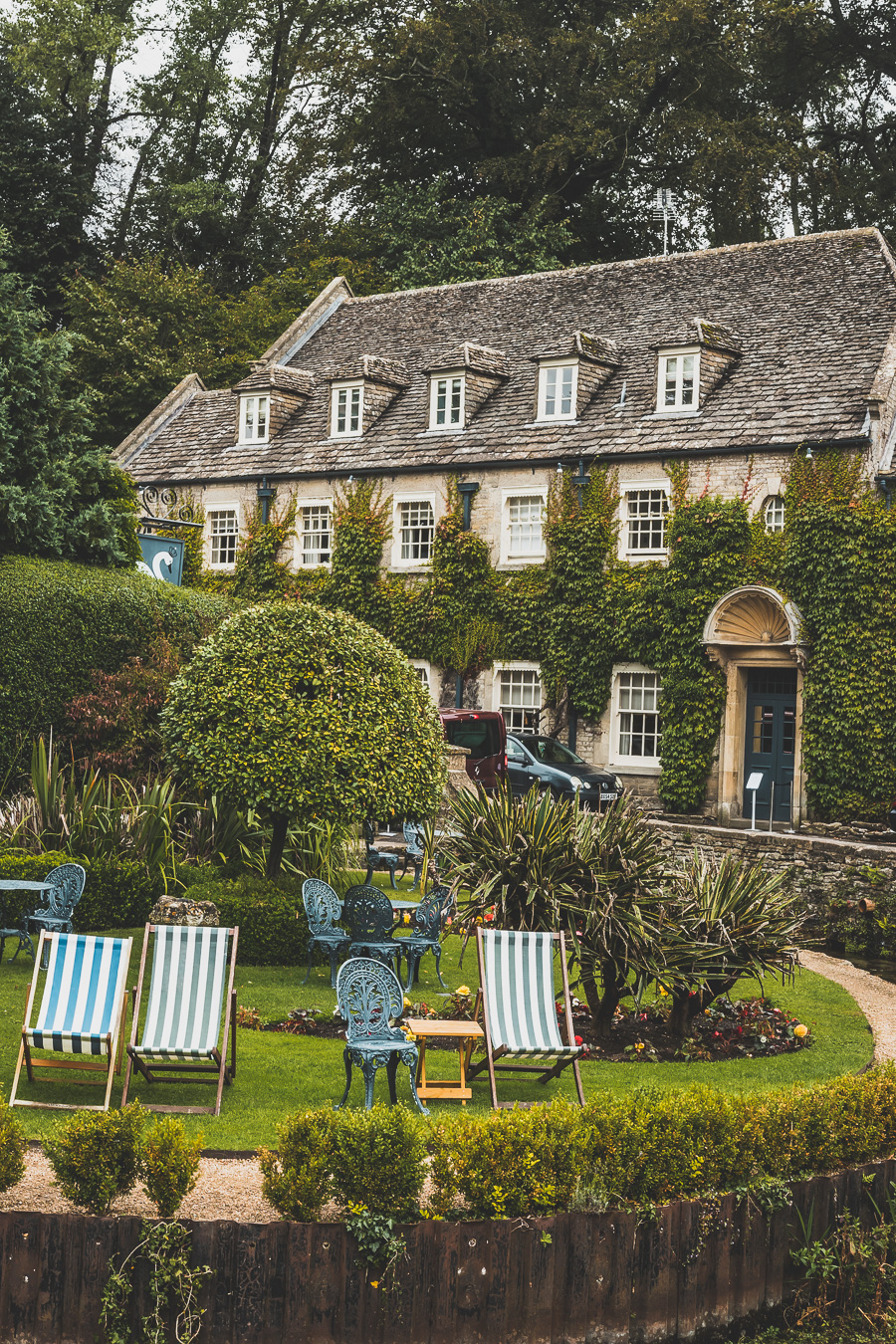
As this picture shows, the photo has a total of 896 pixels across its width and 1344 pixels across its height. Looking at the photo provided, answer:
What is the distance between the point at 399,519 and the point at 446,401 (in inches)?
116

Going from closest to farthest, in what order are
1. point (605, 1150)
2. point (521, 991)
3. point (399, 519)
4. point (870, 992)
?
point (605, 1150), point (521, 991), point (870, 992), point (399, 519)

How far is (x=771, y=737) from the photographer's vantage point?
86.6ft

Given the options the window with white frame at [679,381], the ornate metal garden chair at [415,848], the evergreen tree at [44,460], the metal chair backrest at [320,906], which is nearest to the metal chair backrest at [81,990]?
the metal chair backrest at [320,906]

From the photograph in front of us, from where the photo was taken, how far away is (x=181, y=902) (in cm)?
1299

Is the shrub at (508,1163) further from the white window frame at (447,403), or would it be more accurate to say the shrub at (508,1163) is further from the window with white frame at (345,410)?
the window with white frame at (345,410)

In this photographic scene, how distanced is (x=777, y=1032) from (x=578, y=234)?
3486 centimetres

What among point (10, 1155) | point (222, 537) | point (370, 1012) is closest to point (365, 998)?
point (370, 1012)

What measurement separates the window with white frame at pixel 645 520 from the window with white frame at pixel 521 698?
3.50 m

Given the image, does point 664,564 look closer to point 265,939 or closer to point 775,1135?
point 265,939

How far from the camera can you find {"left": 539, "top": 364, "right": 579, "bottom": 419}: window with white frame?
96.6 feet

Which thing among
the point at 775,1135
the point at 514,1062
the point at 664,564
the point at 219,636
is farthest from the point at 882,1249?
the point at 664,564

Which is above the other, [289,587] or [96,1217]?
[289,587]

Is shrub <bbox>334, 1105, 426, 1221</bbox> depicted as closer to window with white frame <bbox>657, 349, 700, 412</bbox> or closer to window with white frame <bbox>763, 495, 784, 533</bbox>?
window with white frame <bbox>763, 495, 784, 533</bbox>

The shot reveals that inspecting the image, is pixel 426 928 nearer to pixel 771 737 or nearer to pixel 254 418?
pixel 771 737
